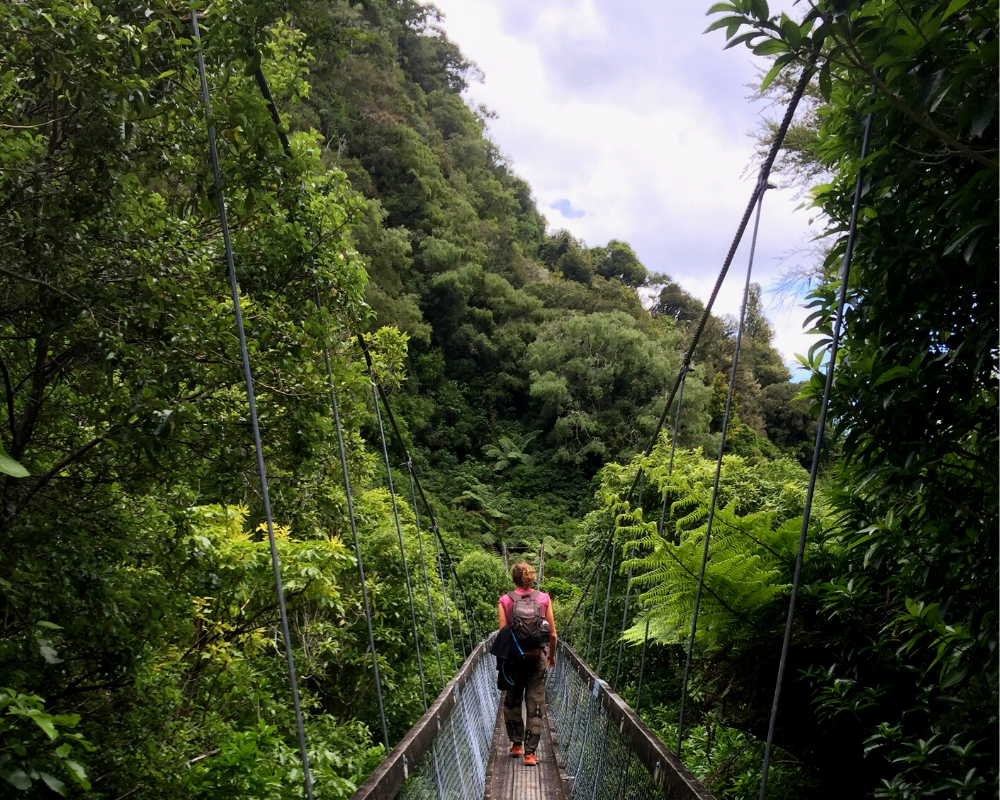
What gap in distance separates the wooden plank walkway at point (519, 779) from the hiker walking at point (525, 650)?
8 cm

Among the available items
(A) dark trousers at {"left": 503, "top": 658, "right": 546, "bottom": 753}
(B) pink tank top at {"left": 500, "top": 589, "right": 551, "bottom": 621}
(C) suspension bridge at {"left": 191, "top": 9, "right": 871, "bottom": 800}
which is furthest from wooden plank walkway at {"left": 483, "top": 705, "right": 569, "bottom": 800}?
(B) pink tank top at {"left": 500, "top": 589, "right": 551, "bottom": 621}

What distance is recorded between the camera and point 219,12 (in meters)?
1.65

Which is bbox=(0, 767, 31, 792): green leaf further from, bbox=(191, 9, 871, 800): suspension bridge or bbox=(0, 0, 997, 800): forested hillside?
bbox=(191, 9, 871, 800): suspension bridge

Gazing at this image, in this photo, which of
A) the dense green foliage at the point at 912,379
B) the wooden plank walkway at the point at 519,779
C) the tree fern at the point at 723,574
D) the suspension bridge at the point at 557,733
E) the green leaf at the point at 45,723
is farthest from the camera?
the wooden plank walkway at the point at 519,779

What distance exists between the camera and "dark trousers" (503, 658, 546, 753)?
11.2 feet

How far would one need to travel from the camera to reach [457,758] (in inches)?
99.4

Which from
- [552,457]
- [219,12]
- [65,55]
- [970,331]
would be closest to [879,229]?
[970,331]

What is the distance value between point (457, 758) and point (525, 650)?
821 millimetres

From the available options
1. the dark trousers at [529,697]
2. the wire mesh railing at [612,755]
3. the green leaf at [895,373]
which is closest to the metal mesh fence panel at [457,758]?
the dark trousers at [529,697]

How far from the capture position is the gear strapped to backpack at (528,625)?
3.24m

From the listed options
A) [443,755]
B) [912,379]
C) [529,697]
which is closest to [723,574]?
[912,379]

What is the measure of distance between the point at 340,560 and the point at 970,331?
2.71 metres

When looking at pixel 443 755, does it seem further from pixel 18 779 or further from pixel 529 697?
pixel 18 779

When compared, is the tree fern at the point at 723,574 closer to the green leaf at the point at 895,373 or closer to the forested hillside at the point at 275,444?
the forested hillside at the point at 275,444
